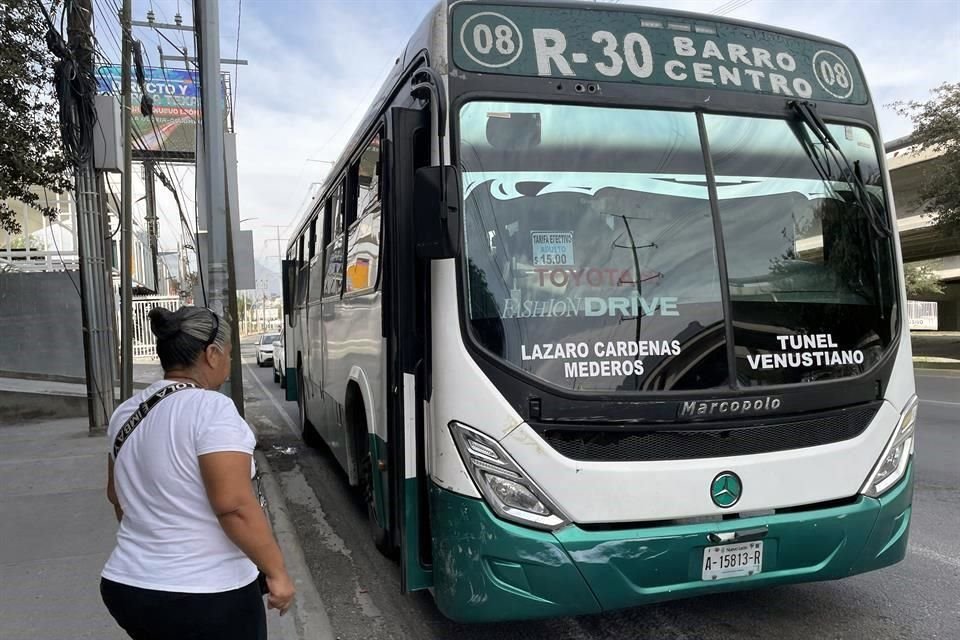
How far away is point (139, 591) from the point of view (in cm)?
195

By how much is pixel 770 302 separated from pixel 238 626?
2624mm

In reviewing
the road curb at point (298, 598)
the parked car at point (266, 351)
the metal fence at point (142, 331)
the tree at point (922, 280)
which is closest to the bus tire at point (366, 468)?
the road curb at point (298, 598)

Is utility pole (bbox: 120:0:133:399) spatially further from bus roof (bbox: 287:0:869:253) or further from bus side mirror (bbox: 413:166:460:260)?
bus side mirror (bbox: 413:166:460:260)

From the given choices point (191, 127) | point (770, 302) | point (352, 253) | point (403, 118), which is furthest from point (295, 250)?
point (191, 127)

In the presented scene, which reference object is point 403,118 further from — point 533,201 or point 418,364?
point 418,364

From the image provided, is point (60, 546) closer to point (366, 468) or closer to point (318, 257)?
point (366, 468)

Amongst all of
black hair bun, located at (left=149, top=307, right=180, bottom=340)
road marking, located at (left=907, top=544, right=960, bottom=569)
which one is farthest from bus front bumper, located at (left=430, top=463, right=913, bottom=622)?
road marking, located at (left=907, top=544, right=960, bottom=569)

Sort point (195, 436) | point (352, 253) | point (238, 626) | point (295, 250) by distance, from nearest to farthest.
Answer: point (195, 436), point (238, 626), point (352, 253), point (295, 250)

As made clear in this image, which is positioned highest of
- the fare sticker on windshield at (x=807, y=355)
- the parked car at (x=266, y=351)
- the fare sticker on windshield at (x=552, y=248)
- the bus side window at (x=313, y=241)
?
the bus side window at (x=313, y=241)

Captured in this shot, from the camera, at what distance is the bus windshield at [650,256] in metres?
3.05

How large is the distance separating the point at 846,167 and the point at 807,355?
1067 mm

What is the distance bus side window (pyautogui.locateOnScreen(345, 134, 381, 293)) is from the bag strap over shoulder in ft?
7.07

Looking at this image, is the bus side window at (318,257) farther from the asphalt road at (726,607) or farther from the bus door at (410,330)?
the bus door at (410,330)

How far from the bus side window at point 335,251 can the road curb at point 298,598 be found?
1.83 m
